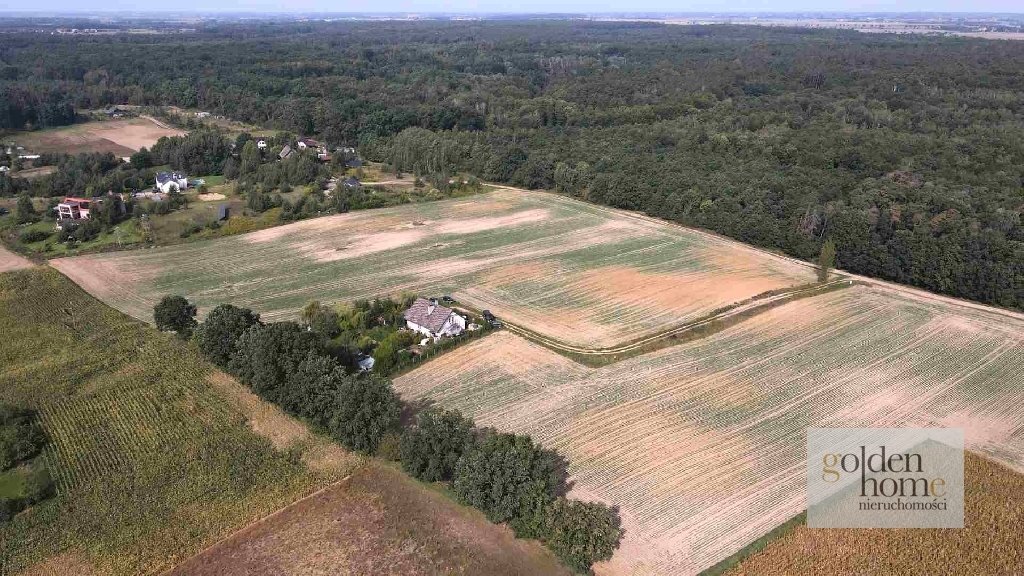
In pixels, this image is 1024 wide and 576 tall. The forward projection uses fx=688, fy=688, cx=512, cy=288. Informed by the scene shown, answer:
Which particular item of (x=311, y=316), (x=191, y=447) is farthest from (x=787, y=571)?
(x=311, y=316)

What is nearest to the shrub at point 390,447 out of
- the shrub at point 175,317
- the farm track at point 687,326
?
the farm track at point 687,326

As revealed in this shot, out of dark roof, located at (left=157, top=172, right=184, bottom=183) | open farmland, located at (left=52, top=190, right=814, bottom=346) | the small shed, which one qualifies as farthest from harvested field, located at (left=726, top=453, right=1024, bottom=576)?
dark roof, located at (left=157, top=172, right=184, bottom=183)

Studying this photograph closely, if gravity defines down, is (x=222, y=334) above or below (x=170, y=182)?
below

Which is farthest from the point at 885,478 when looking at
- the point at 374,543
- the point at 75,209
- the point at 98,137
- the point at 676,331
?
the point at 98,137

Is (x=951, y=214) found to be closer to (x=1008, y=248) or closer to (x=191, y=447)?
(x=1008, y=248)

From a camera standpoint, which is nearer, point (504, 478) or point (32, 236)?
point (504, 478)

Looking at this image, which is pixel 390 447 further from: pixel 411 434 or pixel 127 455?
pixel 127 455

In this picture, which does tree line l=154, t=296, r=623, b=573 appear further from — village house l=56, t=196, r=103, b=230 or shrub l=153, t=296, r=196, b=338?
village house l=56, t=196, r=103, b=230
